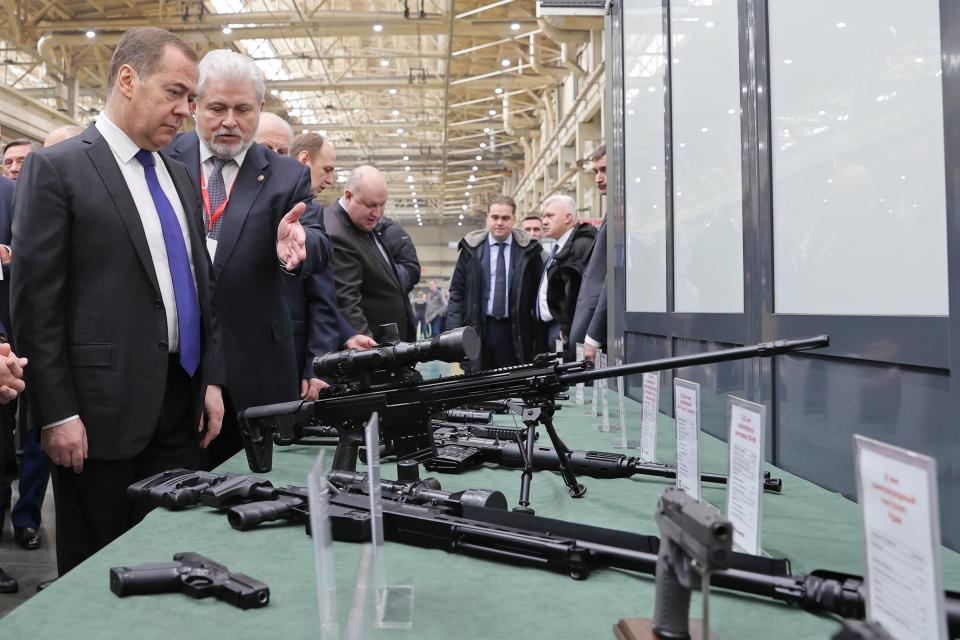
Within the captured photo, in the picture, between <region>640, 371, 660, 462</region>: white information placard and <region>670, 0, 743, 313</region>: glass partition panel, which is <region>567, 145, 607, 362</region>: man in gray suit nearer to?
<region>670, 0, 743, 313</region>: glass partition panel

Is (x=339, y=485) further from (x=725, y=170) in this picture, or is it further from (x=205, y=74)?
(x=725, y=170)

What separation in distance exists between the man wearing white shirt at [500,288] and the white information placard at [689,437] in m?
3.73

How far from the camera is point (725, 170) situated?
9.00 ft

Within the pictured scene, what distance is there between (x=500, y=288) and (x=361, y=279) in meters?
1.95

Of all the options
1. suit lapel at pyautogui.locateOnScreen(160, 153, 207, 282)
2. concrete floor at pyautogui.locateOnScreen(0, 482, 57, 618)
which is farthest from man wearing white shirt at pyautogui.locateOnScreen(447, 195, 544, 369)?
suit lapel at pyautogui.locateOnScreen(160, 153, 207, 282)

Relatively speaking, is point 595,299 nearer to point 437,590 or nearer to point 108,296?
point 108,296

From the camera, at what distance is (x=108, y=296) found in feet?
5.91

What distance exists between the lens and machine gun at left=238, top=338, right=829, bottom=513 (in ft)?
5.84

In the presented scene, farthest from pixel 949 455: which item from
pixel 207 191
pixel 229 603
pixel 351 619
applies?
pixel 207 191

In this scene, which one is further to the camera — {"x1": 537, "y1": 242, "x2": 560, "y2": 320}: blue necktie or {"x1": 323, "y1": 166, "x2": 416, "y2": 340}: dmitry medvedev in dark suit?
{"x1": 537, "y1": 242, "x2": 560, "y2": 320}: blue necktie

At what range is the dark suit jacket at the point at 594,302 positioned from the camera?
4367 millimetres

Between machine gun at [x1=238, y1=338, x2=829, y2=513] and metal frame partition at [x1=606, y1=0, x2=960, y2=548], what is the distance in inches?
14.1

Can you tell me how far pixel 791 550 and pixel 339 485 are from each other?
989mm

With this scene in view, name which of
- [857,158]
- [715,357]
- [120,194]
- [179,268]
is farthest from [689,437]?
[120,194]
